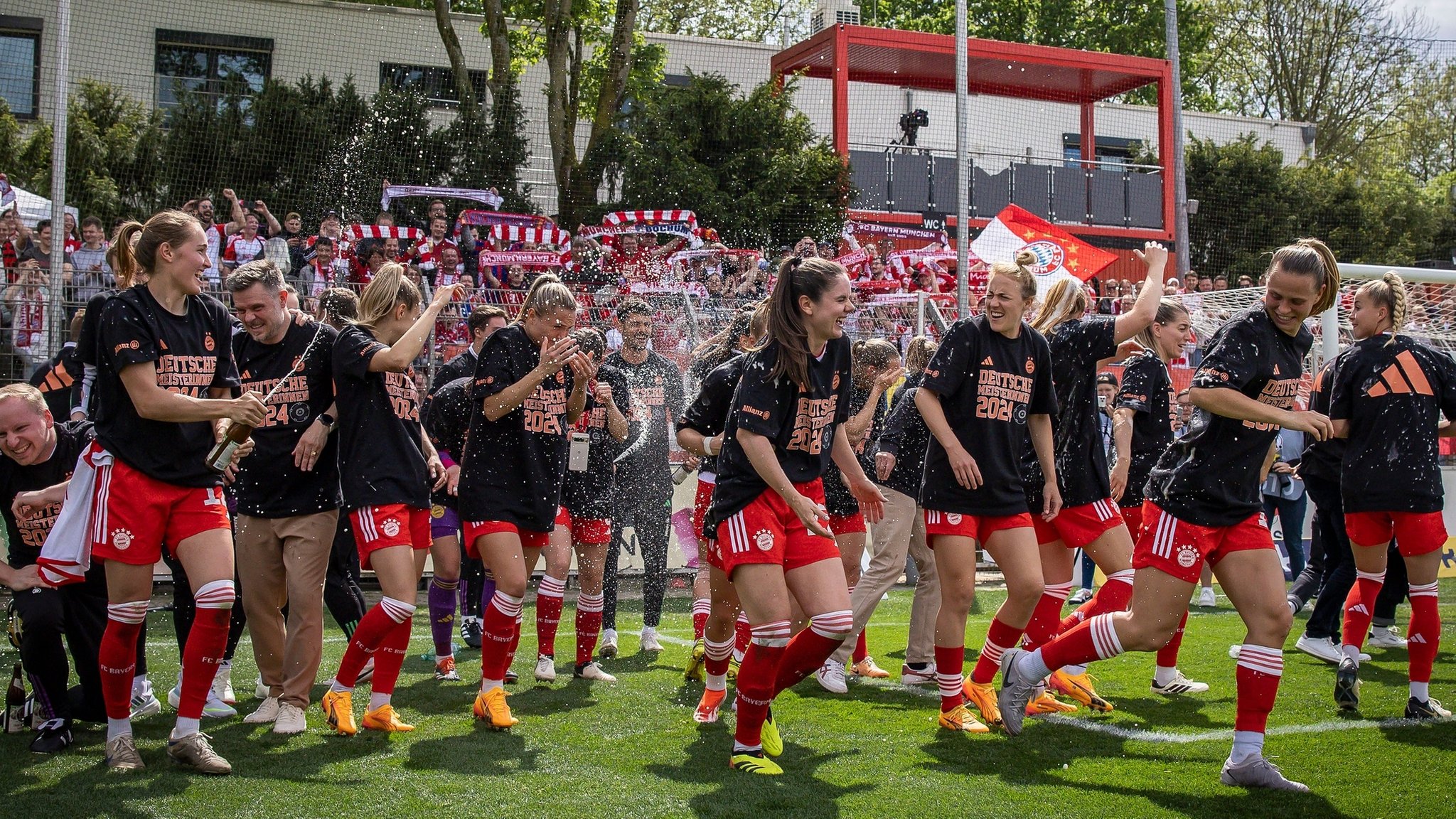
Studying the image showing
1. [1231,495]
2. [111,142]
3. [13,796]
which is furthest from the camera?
[111,142]

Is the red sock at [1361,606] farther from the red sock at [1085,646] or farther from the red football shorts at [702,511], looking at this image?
the red football shorts at [702,511]

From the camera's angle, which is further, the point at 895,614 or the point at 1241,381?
the point at 895,614

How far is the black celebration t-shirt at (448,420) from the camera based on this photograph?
22.2 feet

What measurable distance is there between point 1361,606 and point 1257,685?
1.87 m

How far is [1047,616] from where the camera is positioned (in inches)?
232

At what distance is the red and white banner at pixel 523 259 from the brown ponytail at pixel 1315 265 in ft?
32.1

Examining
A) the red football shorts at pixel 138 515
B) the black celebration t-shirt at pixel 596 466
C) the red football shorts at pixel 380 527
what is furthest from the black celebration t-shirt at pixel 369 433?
the black celebration t-shirt at pixel 596 466

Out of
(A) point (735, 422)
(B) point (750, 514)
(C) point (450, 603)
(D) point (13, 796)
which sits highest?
(A) point (735, 422)

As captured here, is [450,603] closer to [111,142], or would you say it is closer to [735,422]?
[735,422]

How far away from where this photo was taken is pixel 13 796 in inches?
169

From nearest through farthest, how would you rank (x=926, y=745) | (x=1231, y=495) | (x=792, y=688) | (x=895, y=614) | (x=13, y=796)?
(x=13, y=796)
(x=1231, y=495)
(x=926, y=745)
(x=792, y=688)
(x=895, y=614)

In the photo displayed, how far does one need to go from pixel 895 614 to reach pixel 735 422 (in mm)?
5198

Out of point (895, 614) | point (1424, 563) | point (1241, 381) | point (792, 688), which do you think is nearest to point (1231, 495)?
point (1241, 381)

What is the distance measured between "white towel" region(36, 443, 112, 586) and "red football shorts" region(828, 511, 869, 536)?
352 cm
